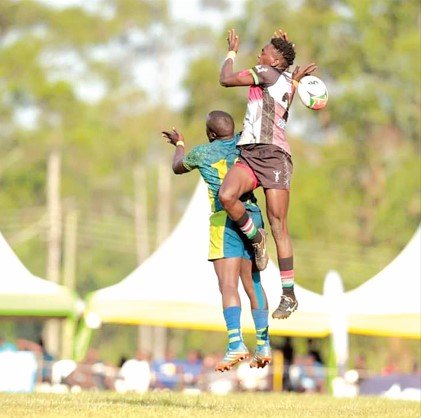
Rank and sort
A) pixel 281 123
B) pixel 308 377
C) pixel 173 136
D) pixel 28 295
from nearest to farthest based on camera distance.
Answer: pixel 281 123
pixel 173 136
pixel 28 295
pixel 308 377

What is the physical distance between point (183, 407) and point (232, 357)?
2.44 feet

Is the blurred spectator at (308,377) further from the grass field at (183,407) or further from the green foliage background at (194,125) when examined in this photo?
the green foliage background at (194,125)

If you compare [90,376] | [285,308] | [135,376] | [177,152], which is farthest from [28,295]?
[285,308]

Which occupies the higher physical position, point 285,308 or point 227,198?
point 227,198

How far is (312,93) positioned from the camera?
12438mm

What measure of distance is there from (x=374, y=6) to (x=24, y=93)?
16.7 m

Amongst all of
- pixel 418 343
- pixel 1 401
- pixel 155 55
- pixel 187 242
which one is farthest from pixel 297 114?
pixel 1 401

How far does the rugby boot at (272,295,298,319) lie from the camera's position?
12.3 metres

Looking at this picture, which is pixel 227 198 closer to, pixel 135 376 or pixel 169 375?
pixel 135 376

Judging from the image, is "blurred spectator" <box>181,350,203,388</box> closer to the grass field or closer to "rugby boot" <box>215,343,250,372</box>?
the grass field

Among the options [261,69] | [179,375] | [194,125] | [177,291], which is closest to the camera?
[261,69]

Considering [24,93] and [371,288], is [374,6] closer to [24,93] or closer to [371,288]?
[24,93]

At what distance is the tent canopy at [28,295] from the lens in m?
23.4

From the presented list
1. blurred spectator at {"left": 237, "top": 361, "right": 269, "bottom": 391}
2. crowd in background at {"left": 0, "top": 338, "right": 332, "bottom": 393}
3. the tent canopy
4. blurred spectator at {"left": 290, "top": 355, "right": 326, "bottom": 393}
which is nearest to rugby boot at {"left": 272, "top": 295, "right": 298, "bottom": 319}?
the tent canopy
